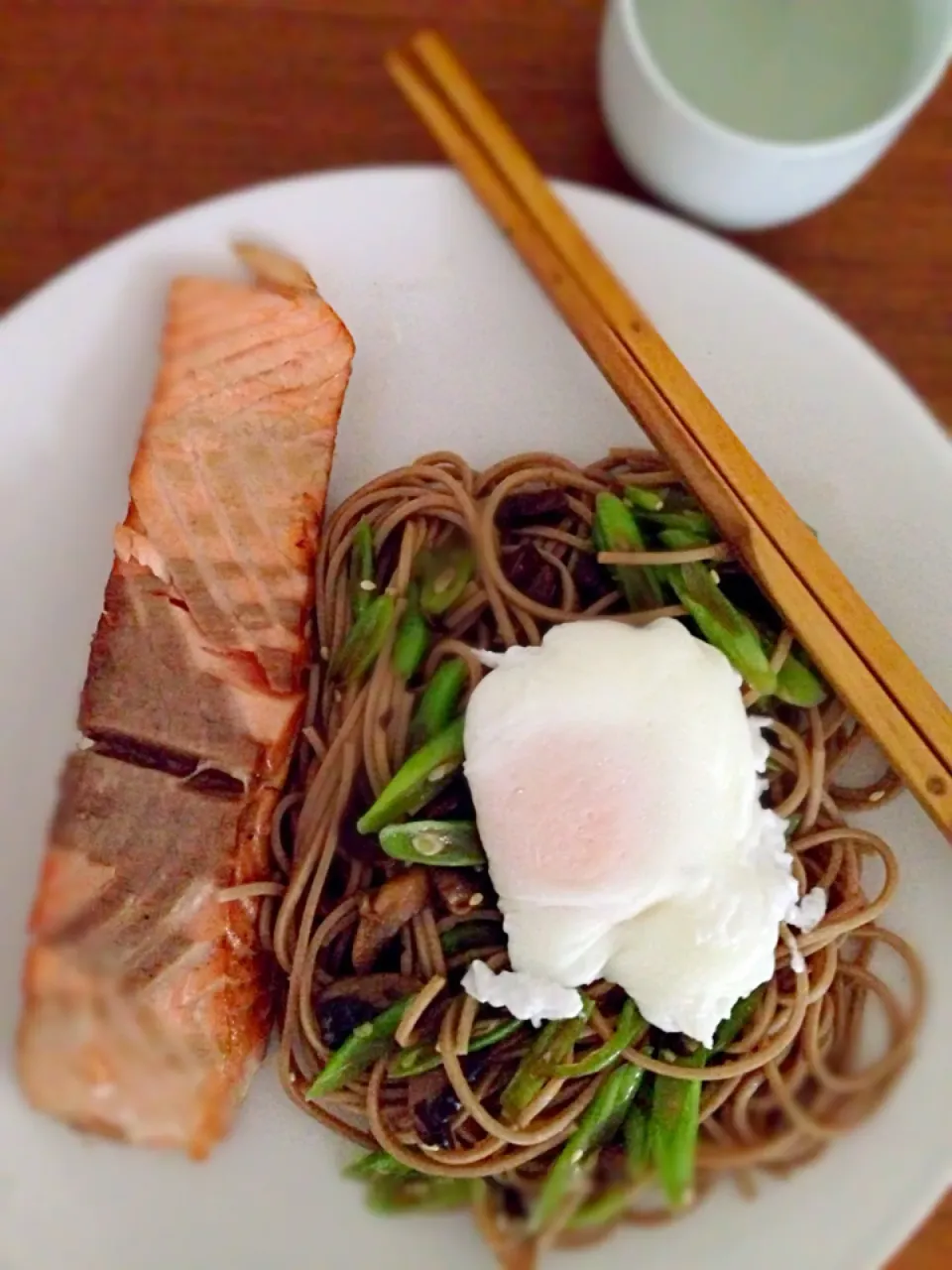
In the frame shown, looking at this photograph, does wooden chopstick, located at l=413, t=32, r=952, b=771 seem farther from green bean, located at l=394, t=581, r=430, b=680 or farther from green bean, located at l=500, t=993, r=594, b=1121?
green bean, located at l=500, t=993, r=594, b=1121

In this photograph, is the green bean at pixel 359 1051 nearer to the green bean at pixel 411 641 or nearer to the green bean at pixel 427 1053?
the green bean at pixel 427 1053

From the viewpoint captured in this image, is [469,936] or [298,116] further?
[298,116]

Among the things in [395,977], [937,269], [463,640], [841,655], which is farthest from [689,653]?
[937,269]

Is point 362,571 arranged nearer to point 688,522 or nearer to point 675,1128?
point 688,522

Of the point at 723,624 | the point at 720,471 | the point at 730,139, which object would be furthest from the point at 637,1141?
the point at 730,139

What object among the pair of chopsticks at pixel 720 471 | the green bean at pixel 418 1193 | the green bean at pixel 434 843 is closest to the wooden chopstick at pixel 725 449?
the pair of chopsticks at pixel 720 471
